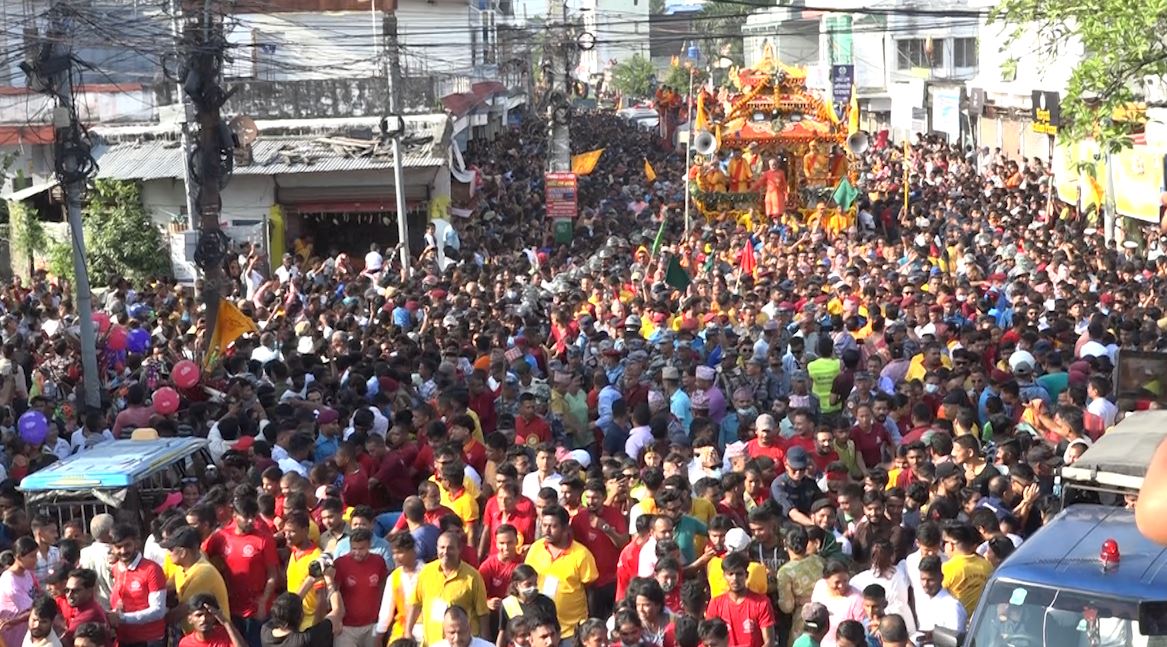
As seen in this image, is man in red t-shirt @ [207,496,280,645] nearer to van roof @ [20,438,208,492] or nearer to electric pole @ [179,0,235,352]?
van roof @ [20,438,208,492]

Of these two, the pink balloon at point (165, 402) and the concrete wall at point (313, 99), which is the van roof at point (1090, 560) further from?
the concrete wall at point (313, 99)

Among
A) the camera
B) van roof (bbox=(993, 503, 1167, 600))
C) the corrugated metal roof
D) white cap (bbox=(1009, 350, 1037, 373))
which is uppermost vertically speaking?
the corrugated metal roof

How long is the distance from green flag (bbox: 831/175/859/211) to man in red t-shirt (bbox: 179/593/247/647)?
22633 millimetres

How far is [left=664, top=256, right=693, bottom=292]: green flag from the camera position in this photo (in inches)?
826

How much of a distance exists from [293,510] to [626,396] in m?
4.85

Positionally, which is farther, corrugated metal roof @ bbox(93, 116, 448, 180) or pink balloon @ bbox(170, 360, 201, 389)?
corrugated metal roof @ bbox(93, 116, 448, 180)

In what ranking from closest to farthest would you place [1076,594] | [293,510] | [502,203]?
[1076,594]
[293,510]
[502,203]

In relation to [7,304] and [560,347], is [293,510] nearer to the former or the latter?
[560,347]

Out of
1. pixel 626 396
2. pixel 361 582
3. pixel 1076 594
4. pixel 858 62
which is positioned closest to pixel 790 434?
pixel 626 396

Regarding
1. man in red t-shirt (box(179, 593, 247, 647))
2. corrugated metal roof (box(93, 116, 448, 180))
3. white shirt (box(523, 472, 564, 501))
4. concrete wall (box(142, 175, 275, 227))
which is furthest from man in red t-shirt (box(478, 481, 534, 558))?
concrete wall (box(142, 175, 275, 227))

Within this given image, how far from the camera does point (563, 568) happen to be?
842cm

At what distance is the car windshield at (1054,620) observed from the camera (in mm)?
6371

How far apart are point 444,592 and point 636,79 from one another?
98111 mm

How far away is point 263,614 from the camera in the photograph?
8891mm
